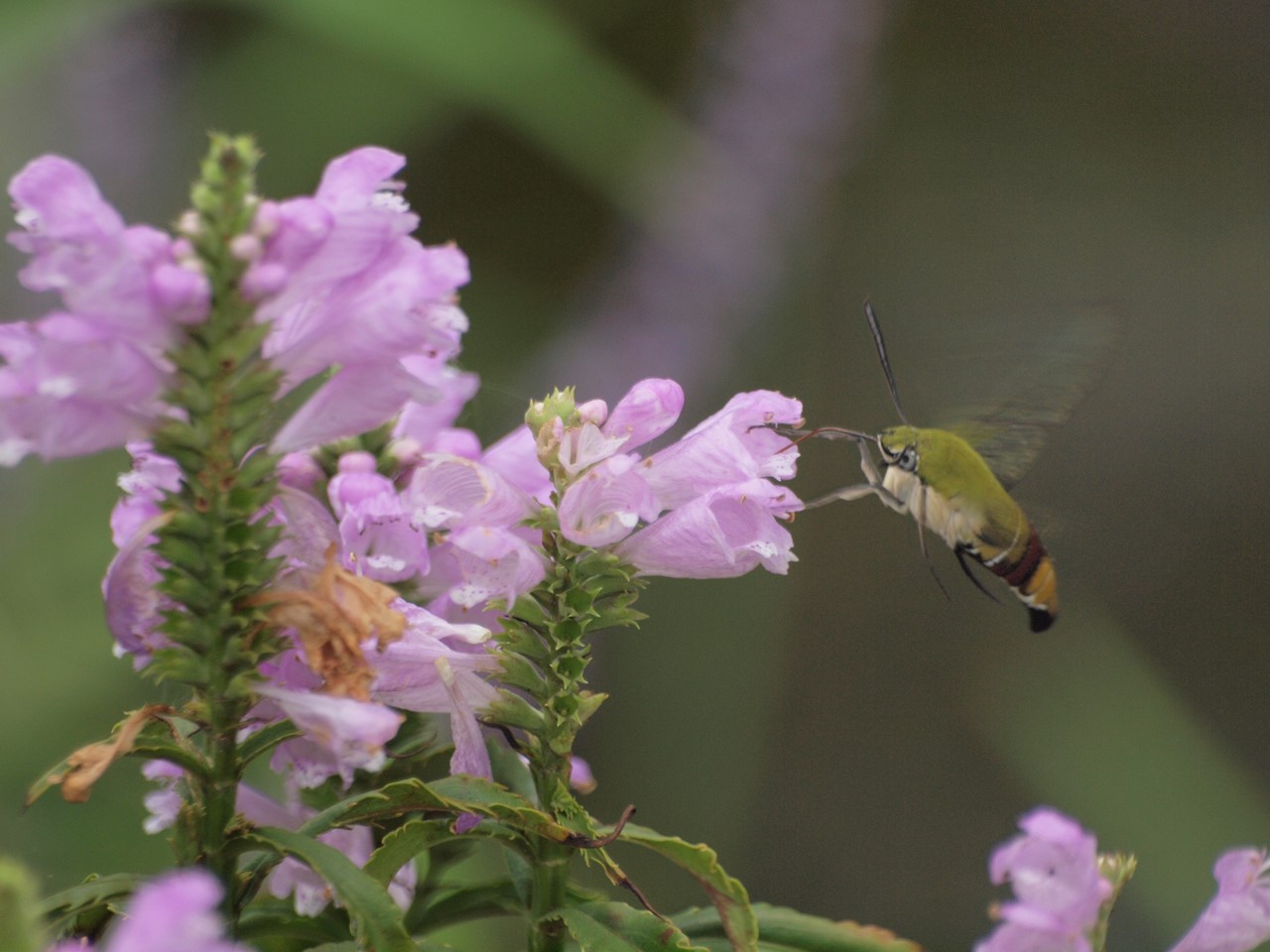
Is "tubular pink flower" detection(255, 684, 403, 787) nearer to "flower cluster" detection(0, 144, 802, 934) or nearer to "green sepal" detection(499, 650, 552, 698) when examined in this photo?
"flower cluster" detection(0, 144, 802, 934)

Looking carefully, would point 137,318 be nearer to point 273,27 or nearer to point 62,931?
point 62,931

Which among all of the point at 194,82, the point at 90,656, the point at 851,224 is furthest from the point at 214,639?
the point at 851,224

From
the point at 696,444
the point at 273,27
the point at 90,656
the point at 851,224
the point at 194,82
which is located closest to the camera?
the point at 696,444

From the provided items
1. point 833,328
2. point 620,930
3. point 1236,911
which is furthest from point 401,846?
point 833,328

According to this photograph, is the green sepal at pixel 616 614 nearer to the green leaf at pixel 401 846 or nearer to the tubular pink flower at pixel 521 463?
the tubular pink flower at pixel 521 463

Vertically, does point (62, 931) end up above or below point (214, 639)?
below

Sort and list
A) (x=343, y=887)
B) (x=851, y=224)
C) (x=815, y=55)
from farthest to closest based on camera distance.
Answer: (x=851, y=224) < (x=815, y=55) < (x=343, y=887)
